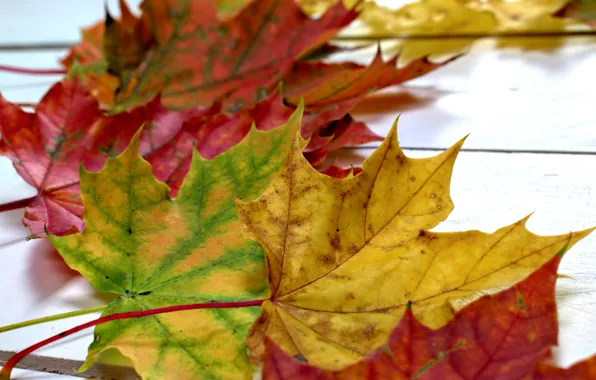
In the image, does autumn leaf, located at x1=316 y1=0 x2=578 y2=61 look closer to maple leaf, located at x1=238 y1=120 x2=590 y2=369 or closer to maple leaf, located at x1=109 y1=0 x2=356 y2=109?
maple leaf, located at x1=109 y1=0 x2=356 y2=109

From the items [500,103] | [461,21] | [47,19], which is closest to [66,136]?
[500,103]

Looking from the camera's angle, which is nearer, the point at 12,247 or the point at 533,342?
the point at 533,342

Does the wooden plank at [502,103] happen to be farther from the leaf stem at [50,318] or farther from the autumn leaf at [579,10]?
the leaf stem at [50,318]

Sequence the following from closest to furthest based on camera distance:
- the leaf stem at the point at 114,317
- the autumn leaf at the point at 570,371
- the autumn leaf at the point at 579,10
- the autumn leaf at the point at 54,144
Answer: the autumn leaf at the point at 570,371 → the leaf stem at the point at 114,317 → the autumn leaf at the point at 54,144 → the autumn leaf at the point at 579,10

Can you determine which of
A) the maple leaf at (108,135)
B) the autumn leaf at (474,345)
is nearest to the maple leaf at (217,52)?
the maple leaf at (108,135)

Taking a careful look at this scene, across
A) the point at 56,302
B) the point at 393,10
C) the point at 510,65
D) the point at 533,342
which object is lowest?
the point at 533,342

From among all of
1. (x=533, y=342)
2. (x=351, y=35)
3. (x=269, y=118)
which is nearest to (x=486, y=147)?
(x=269, y=118)

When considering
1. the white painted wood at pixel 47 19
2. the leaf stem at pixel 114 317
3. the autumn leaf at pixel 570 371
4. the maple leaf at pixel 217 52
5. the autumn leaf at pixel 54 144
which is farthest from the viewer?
the white painted wood at pixel 47 19

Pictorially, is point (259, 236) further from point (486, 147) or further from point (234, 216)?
point (486, 147)

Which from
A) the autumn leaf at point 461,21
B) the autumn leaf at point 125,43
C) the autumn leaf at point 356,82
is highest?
the autumn leaf at point 125,43
